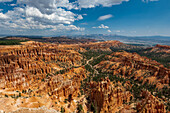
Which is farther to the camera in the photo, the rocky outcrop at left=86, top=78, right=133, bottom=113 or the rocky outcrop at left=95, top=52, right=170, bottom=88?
the rocky outcrop at left=95, top=52, right=170, bottom=88

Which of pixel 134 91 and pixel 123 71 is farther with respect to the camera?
pixel 123 71

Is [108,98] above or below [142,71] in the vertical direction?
below

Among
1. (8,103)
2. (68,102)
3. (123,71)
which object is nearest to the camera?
(8,103)

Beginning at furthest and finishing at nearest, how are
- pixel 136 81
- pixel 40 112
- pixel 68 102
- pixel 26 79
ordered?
pixel 136 81 < pixel 26 79 < pixel 68 102 < pixel 40 112

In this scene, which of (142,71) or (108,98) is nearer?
(108,98)

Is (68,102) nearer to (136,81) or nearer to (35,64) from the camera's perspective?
(35,64)

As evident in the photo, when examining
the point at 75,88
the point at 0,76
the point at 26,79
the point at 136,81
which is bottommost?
the point at 136,81

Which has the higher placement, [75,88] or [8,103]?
[8,103]

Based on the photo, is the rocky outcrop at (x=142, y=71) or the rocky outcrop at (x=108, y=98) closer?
the rocky outcrop at (x=108, y=98)

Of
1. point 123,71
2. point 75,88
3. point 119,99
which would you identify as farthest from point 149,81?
point 75,88
